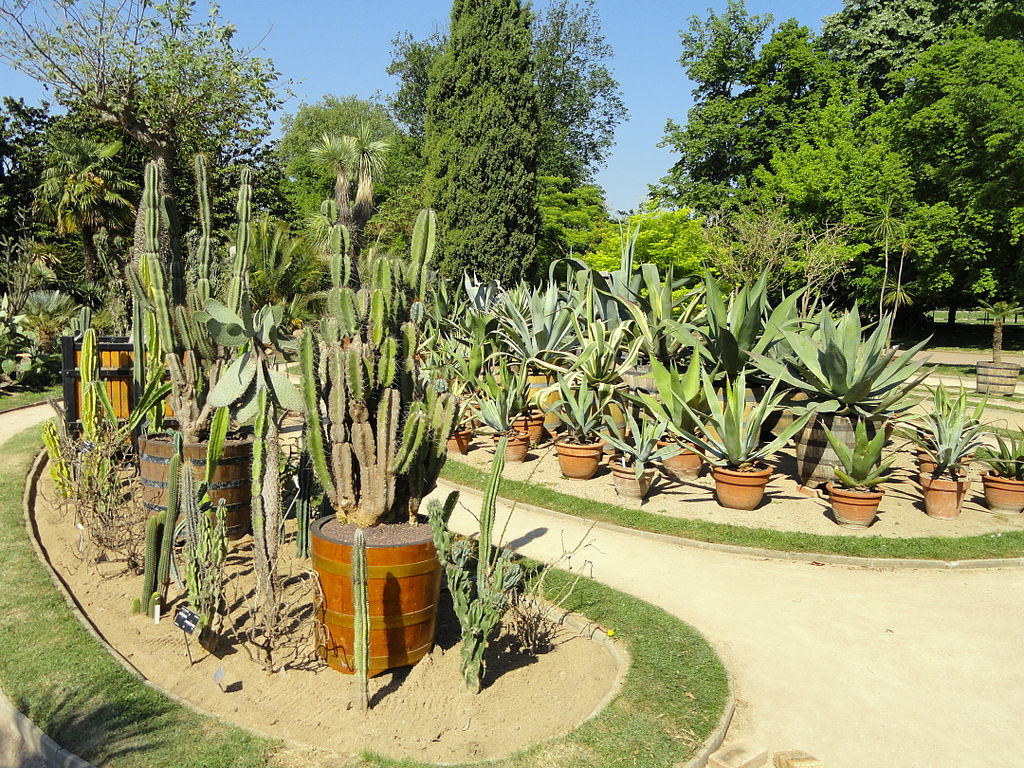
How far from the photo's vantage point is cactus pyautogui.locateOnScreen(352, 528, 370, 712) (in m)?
3.68

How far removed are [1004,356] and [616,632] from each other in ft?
103

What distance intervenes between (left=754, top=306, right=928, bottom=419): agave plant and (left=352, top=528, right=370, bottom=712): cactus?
5.75 metres

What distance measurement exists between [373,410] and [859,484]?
520cm

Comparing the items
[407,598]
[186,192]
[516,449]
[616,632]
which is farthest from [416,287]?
[186,192]

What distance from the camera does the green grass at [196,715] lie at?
3420mm

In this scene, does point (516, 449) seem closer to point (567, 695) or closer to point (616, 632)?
point (616, 632)

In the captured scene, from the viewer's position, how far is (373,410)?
4730 mm

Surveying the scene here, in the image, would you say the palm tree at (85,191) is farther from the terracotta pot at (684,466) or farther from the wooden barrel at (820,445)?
the wooden barrel at (820,445)

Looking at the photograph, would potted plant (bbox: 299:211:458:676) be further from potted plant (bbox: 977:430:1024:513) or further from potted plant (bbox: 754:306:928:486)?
potted plant (bbox: 977:430:1024:513)

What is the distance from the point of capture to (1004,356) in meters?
29.9

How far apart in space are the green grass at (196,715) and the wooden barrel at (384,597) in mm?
279

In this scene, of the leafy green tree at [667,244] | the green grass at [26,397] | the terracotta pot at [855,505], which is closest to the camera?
the terracotta pot at [855,505]

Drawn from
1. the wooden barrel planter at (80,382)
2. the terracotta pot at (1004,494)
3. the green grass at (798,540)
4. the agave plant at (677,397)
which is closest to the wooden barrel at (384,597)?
the green grass at (798,540)

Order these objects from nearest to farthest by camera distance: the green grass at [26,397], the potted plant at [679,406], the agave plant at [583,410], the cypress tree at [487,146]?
the potted plant at [679,406], the agave plant at [583,410], the green grass at [26,397], the cypress tree at [487,146]
